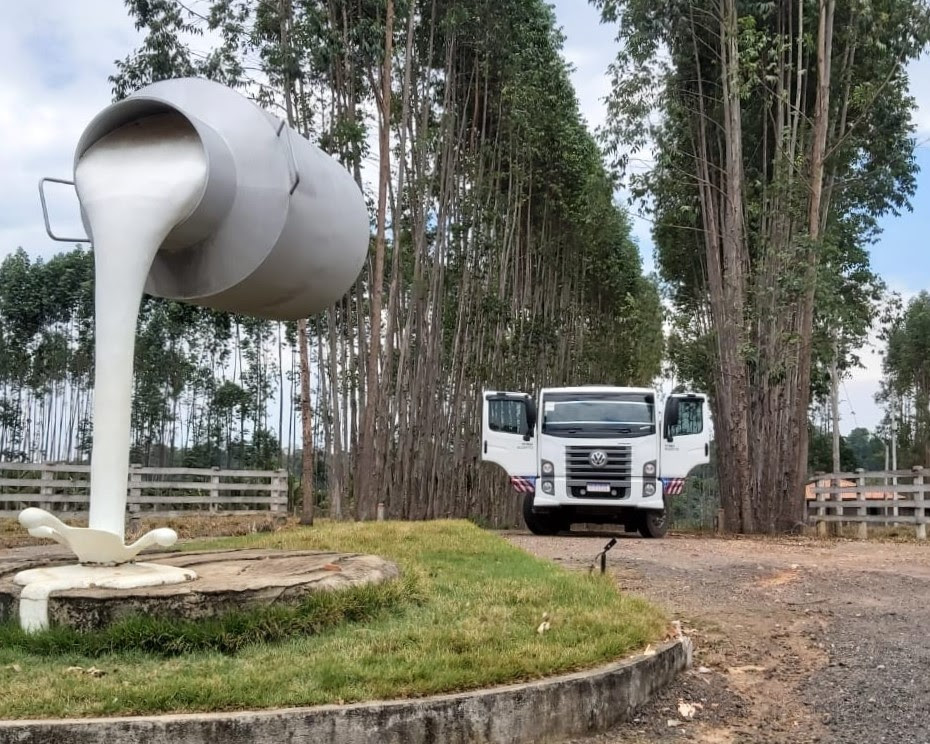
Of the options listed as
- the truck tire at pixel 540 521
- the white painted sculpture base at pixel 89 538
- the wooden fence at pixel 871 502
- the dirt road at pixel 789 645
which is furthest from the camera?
the wooden fence at pixel 871 502

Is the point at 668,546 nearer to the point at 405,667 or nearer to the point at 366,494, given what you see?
the point at 366,494

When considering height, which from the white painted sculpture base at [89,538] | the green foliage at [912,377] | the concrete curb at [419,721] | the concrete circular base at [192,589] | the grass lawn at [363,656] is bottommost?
the concrete curb at [419,721]

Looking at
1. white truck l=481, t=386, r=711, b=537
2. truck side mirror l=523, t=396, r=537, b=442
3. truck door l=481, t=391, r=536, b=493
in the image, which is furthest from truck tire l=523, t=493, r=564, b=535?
truck side mirror l=523, t=396, r=537, b=442

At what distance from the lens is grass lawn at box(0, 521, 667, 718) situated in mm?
3633

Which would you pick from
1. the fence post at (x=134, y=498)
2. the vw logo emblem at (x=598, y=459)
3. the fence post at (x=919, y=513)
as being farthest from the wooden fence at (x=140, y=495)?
the fence post at (x=919, y=513)

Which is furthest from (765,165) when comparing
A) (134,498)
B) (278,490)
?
(134,498)

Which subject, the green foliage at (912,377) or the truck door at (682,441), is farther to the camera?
the green foliage at (912,377)

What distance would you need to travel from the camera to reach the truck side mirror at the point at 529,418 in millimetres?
13844

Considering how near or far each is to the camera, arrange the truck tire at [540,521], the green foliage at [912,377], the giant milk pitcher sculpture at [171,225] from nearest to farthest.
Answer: the giant milk pitcher sculpture at [171,225], the truck tire at [540,521], the green foliage at [912,377]

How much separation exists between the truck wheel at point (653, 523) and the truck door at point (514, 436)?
5.43 ft

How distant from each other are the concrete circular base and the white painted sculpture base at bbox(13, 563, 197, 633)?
0.04 ft

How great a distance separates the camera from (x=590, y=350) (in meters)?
28.2

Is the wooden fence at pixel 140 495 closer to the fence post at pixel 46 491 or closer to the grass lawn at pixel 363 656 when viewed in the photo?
the fence post at pixel 46 491

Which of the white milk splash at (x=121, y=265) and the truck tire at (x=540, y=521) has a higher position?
the white milk splash at (x=121, y=265)
